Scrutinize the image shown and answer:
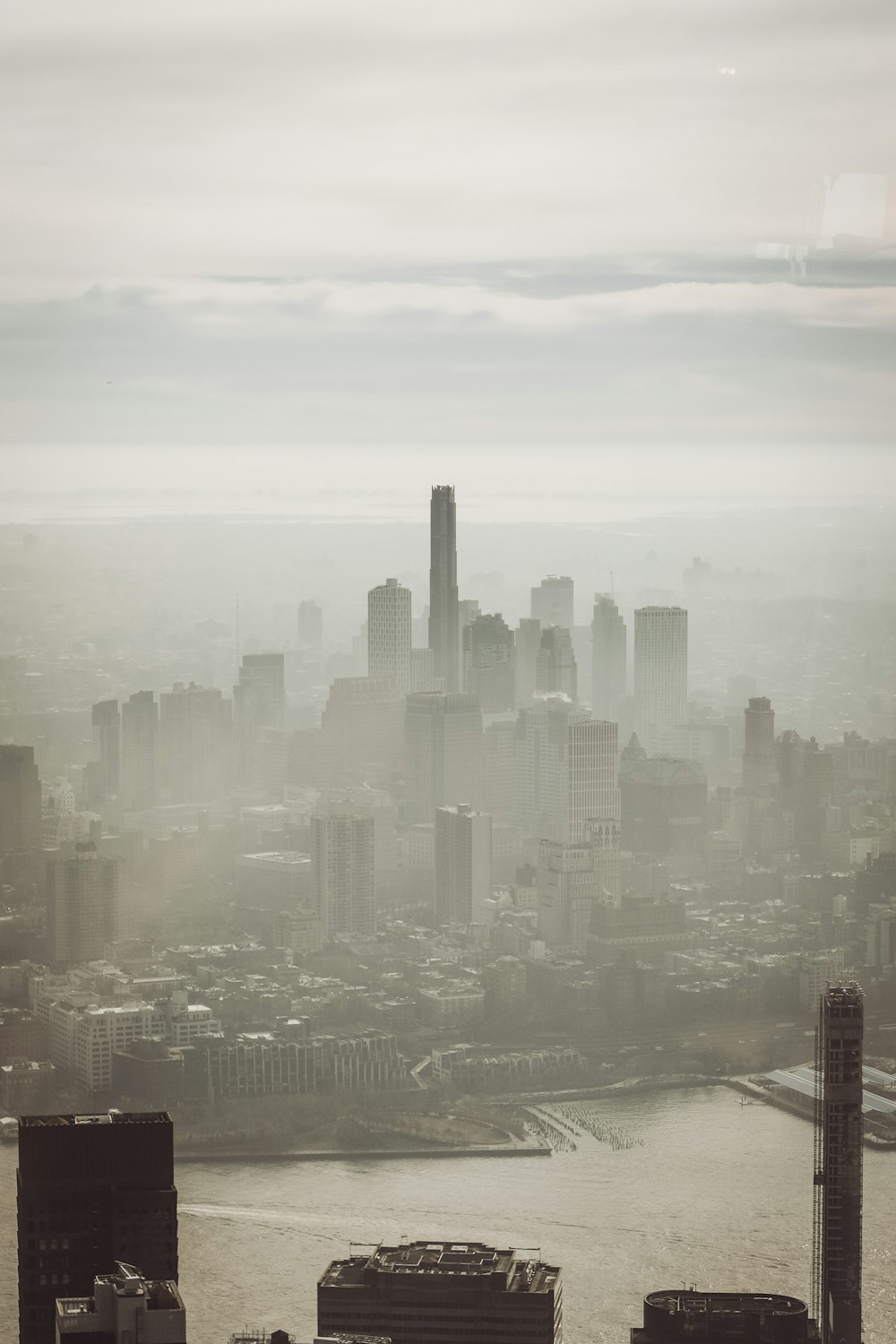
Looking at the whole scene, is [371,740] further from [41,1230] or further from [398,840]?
[41,1230]

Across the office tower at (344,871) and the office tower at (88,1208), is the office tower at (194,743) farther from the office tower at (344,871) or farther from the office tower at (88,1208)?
the office tower at (88,1208)

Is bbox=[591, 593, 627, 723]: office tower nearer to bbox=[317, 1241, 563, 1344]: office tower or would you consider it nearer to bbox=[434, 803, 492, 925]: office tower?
bbox=[434, 803, 492, 925]: office tower

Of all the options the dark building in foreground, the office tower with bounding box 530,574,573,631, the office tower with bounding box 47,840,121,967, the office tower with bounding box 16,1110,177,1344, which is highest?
the office tower with bounding box 530,574,573,631

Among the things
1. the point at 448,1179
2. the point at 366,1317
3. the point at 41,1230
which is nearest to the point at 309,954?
the point at 448,1179

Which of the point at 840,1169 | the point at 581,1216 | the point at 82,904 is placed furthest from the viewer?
the point at 82,904

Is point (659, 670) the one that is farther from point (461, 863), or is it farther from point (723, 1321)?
point (723, 1321)

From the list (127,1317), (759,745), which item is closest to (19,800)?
(759,745)

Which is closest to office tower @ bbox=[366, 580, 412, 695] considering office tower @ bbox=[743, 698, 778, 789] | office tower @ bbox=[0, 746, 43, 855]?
office tower @ bbox=[743, 698, 778, 789]
